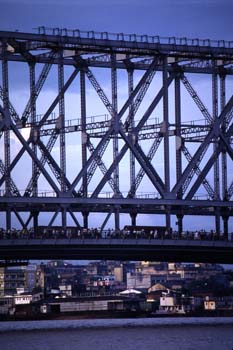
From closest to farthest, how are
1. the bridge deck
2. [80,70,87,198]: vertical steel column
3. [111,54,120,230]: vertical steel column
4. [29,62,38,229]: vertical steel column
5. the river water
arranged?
the river water, the bridge deck, [29,62,38,229]: vertical steel column, [111,54,120,230]: vertical steel column, [80,70,87,198]: vertical steel column

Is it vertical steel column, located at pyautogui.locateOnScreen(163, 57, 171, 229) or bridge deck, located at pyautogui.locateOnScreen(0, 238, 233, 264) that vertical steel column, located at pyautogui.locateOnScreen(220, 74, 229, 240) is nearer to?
bridge deck, located at pyautogui.locateOnScreen(0, 238, 233, 264)

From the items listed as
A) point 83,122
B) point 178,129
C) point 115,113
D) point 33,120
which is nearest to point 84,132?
point 83,122

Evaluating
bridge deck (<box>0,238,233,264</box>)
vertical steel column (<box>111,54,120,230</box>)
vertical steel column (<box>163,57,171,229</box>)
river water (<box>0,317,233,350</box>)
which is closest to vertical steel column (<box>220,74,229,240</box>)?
bridge deck (<box>0,238,233,264</box>)

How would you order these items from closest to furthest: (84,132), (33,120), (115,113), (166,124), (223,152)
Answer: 1. (33,120)
2. (115,113)
3. (84,132)
4. (166,124)
5. (223,152)

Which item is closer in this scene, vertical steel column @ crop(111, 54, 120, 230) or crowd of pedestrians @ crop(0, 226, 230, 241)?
crowd of pedestrians @ crop(0, 226, 230, 241)

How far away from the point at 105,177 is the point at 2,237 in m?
15.6

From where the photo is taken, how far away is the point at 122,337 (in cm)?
11888

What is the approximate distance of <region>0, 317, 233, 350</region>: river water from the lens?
109 meters

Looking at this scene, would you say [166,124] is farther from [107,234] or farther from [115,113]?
[107,234]

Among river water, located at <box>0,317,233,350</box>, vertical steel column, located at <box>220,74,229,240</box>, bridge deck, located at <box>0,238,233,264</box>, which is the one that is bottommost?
river water, located at <box>0,317,233,350</box>

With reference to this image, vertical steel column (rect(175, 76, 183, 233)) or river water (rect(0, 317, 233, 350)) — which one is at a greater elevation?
vertical steel column (rect(175, 76, 183, 233))

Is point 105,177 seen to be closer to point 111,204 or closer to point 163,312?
point 111,204

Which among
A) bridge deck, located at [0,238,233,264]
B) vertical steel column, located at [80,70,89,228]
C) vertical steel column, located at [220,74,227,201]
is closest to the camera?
bridge deck, located at [0,238,233,264]

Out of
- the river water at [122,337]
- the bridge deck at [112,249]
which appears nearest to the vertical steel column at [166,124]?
the bridge deck at [112,249]
